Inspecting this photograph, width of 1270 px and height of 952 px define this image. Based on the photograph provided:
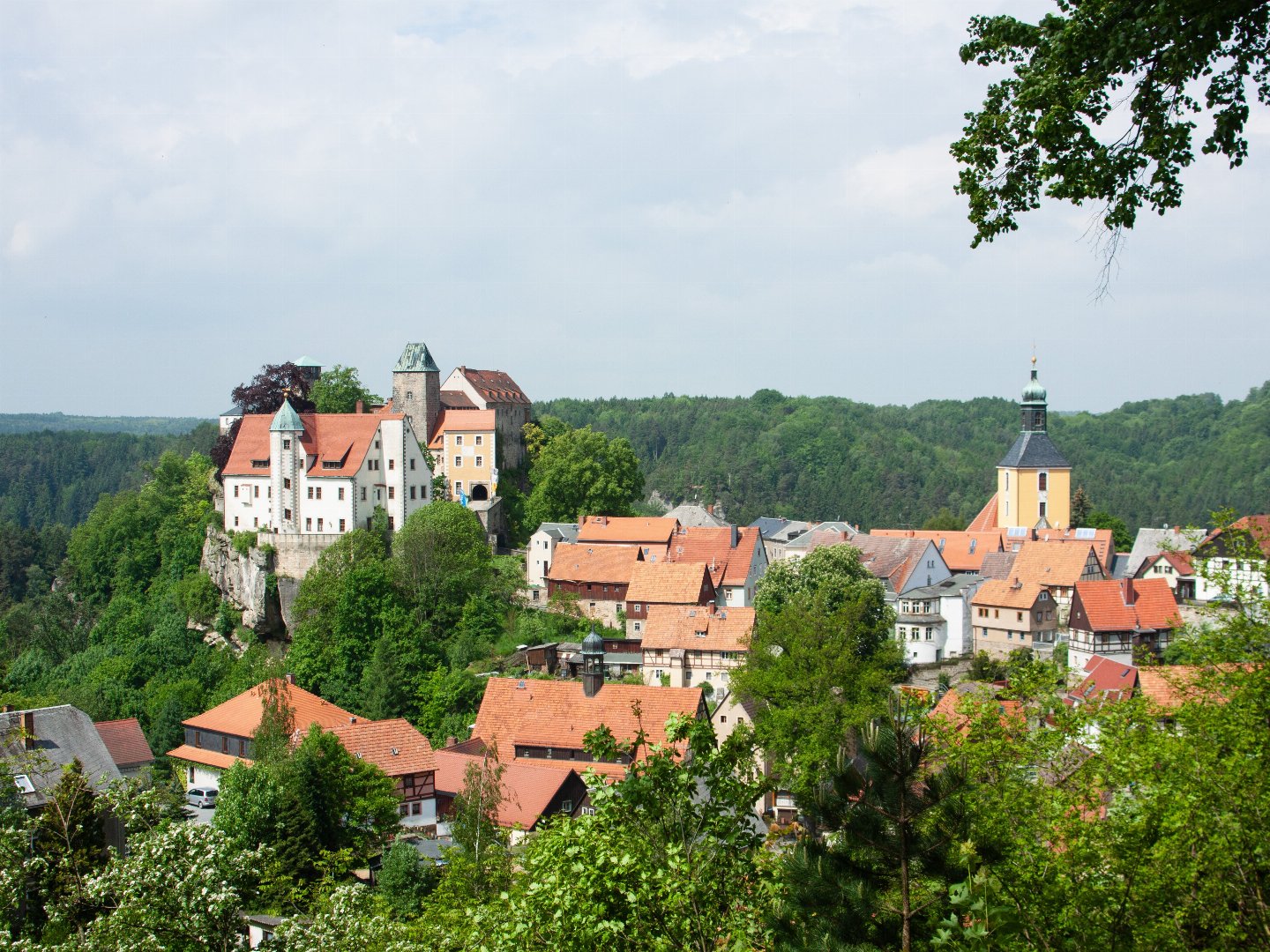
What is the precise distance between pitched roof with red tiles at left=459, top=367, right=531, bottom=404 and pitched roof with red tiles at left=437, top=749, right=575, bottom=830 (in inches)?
1241

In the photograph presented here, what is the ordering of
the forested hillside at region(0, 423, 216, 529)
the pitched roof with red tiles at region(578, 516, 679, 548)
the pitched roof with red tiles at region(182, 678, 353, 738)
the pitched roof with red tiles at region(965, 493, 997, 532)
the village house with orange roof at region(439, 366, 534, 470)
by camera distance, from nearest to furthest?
the pitched roof with red tiles at region(182, 678, 353, 738), the pitched roof with red tiles at region(578, 516, 679, 548), the village house with orange roof at region(439, 366, 534, 470), the pitched roof with red tiles at region(965, 493, 997, 532), the forested hillside at region(0, 423, 216, 529)

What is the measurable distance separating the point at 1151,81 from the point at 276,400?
57545mm

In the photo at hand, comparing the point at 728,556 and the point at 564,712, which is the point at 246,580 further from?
the point at 728,556

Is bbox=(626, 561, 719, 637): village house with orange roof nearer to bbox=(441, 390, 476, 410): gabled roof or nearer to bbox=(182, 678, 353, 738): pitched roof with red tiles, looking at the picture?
bbox=(182, 678, 353, 738): pitched roof with red tiles

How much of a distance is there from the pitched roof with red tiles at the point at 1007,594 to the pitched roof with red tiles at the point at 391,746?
26249mm

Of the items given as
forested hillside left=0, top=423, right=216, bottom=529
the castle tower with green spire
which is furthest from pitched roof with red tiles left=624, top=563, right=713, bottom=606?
forested hillside left=0, top=423, right=216, bottom=529

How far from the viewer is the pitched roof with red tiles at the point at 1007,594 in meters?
55.0

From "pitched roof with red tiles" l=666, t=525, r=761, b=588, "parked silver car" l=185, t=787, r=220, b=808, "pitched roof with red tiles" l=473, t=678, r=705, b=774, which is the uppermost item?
"pitched roof with red tiles" l=666, t=525, r=761, b=588

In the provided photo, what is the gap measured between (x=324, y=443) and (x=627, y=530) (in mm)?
14631

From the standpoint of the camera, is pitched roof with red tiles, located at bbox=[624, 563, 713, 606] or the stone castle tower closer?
pitched roof with red tiles, located at bbox=[624, 563, 713, 606]

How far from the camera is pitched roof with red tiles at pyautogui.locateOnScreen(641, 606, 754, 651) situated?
49656 millimetres

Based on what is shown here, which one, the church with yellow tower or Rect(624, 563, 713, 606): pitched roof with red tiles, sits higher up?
the church with yellow tower

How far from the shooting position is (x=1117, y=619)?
49.8 metres

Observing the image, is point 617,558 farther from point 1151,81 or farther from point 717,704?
point 1151,81
